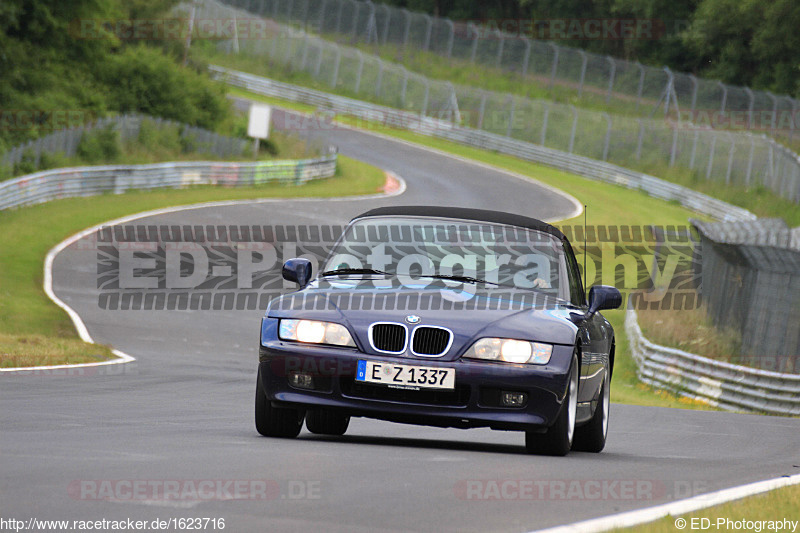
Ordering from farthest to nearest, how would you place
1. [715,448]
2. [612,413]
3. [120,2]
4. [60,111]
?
[120,2] → [60,111] → [612,413] → [715,448]

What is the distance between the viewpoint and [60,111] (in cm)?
4766

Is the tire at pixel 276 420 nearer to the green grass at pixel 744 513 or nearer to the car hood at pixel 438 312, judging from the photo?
the car hood at pixel 438 312

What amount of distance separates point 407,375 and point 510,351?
650 millimetres

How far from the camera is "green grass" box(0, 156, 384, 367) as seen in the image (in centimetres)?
1736

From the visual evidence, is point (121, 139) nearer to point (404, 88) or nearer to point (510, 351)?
point (404, 88)

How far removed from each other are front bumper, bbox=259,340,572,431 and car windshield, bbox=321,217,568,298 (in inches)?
39.0

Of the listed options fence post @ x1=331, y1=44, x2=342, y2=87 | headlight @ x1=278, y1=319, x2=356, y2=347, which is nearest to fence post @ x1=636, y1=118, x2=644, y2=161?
fence post @ x1=331, y1=44, x2=342, y2=87

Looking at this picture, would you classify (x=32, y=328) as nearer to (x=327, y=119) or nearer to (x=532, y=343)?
(x=532, y=343)

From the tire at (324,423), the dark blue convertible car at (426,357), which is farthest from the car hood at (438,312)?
the tire at (324,423)

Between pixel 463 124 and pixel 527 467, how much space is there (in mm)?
59315

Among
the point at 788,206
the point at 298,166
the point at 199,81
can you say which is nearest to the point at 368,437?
the point at 298,166

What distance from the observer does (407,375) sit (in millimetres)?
7773

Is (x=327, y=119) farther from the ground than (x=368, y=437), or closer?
closer

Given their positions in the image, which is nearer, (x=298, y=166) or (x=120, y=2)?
(x=298, y=166)
